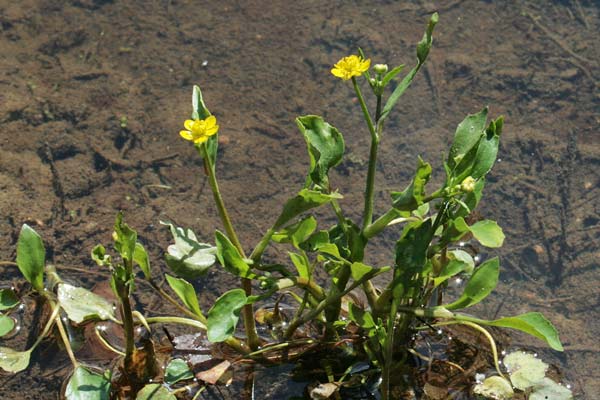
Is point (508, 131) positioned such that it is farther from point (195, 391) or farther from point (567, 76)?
point (195, 391)

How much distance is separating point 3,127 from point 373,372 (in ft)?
6.61

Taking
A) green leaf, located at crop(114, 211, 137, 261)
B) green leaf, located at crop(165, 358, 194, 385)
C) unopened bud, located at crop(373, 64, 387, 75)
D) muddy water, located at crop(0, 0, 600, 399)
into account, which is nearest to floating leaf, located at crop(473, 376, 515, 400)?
muddy water, located at crop(0, 0, 600, 399)

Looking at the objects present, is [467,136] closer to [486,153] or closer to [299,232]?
[486,153]

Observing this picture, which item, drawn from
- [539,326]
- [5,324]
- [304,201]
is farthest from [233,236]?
[539,326]

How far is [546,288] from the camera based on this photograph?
309cm

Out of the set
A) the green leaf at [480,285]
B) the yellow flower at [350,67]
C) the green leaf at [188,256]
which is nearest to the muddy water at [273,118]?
the green leaf at [480,285]

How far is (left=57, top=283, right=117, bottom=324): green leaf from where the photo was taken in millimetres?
2504

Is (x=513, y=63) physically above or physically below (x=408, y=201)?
below

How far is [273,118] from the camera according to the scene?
365cm

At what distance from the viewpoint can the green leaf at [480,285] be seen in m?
2.44

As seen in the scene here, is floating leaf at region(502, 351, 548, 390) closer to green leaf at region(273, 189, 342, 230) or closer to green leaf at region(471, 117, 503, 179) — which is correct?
green leaf at region(471, 117, 503, 179)

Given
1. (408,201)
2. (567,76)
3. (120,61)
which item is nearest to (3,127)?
(120,61)

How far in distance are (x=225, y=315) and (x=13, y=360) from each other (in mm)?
810

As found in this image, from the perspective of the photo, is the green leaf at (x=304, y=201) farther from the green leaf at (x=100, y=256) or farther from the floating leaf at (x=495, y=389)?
the floating leaf at (x=495, y=389)
